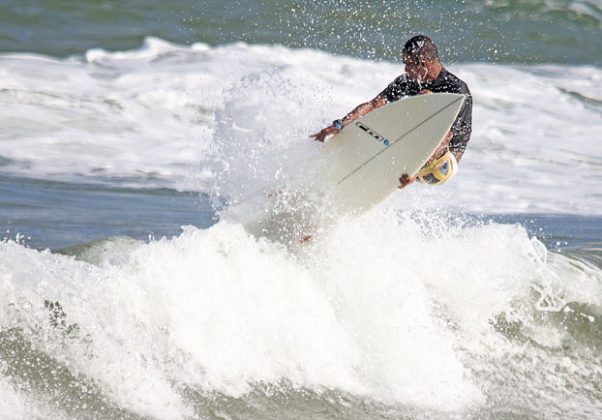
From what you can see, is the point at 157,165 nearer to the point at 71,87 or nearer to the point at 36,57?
the point at 71,87

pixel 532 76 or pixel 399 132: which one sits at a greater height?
pixel 399 132

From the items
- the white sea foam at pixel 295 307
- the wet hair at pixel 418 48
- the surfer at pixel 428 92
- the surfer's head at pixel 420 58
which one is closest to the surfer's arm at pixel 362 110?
the surfer at pixel 428 92

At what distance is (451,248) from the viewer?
7.64m

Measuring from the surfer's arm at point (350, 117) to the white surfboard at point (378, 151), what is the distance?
0.14 ft

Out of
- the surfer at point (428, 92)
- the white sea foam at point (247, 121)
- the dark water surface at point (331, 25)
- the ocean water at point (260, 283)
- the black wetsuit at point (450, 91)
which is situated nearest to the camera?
the ocean water at point (260, 283)

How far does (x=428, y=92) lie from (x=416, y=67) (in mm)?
212

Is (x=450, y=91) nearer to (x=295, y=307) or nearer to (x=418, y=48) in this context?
(x=418, y=48)

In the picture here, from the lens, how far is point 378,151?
6.92 metres

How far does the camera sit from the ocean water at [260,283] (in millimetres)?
5219

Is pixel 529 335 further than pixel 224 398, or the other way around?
pixel 529 335

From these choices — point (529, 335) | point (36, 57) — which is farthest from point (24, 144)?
point (529, 335)

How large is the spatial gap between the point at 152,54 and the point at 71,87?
272 centimetres

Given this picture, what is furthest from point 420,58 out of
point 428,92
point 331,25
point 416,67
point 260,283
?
point 331,25

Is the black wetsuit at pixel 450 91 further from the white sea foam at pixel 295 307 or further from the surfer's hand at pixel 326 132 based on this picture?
the white sea foam at pixel 295 307
